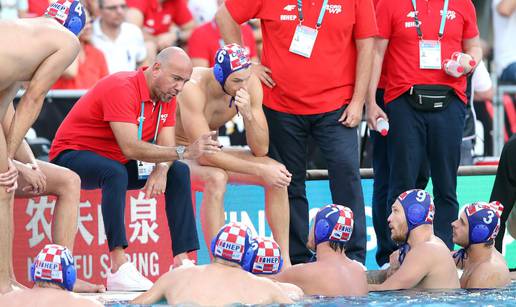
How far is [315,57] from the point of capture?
10312 mm

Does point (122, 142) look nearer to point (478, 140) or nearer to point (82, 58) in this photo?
point (82, 58)

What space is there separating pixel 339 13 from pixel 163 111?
1.74m

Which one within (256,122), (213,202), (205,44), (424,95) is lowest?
(213,202)

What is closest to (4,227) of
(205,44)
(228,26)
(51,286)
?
(51,286)

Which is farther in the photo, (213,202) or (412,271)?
(213,202)

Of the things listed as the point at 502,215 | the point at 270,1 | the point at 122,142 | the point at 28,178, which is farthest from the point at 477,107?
the point at 28,178

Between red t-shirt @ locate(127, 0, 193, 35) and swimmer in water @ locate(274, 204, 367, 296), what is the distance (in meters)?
5.37

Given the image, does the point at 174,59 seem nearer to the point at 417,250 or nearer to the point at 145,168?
the point at 145,168

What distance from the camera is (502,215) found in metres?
10.8

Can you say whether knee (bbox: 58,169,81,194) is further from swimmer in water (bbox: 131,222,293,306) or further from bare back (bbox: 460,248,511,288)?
bare back (bbox: 460,248,511,288)

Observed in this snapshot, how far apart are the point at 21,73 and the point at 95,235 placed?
3.00 metres

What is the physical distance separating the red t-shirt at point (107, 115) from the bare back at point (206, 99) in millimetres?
292

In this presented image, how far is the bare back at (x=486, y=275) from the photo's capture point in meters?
10.1

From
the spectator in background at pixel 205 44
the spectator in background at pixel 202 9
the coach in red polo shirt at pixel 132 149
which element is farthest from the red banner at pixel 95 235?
the spectator in background at pixel 202 9
